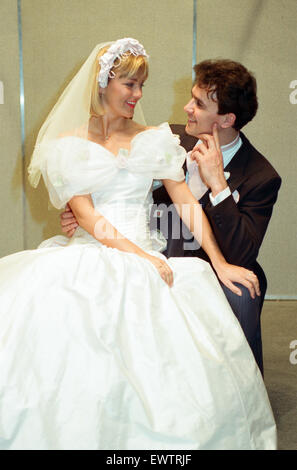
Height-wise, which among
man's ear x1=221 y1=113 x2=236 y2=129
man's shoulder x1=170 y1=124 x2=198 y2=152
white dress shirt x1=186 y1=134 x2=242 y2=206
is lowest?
white dress shirt x1=186 y1=134 x2=242 y2=206

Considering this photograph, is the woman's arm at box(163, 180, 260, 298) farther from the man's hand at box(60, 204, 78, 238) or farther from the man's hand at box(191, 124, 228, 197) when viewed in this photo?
the man's hand at box(60, 204, 78, 238)

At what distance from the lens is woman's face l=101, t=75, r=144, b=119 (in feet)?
6.91

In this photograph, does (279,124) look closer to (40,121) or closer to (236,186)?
(40,121)

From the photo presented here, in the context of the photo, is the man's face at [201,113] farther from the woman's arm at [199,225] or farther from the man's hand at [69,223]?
the man's hand at [69,223]

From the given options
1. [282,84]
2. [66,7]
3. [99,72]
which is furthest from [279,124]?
[99,72]

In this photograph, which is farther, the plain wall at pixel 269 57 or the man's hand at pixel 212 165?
the plain wall at pixel 269 57

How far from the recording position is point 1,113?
14.3ft

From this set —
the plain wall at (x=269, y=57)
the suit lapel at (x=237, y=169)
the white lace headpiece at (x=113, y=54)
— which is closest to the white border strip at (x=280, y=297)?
the plain wall at (x=269, y=57)

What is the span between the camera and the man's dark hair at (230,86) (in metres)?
2.33

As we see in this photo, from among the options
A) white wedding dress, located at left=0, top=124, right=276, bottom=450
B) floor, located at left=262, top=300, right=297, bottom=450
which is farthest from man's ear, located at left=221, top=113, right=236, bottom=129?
floor, located at left=262, top=300, right=297, bottom=450

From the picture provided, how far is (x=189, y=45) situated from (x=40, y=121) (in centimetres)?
121
